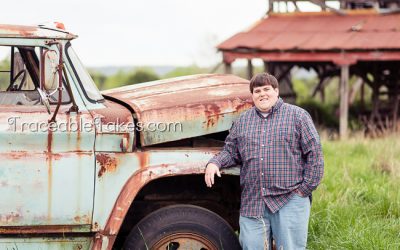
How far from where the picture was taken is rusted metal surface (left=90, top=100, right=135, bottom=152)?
4938mm

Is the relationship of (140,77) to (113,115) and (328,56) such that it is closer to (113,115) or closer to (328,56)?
(328,56)

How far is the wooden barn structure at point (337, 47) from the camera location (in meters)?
17.4

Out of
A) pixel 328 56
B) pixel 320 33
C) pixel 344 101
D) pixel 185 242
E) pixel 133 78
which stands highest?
pixel 185 242

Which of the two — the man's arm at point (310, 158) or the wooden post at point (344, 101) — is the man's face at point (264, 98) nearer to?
the man's arm at point (310, 158)

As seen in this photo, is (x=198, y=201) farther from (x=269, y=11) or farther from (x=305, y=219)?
(x=269, y=11)

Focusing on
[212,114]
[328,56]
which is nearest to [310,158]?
[212,114]

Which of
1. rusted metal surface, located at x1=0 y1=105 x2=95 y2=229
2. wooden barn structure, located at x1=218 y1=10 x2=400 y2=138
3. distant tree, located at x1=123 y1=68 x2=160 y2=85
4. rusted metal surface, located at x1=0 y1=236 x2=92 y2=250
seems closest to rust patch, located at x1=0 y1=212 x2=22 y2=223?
rusted metal surface, located at x1=0 y1=105 x2=95 y2=229

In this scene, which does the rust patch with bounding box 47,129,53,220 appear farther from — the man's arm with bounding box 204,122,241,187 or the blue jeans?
the blue jeans

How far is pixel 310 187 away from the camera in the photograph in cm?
502

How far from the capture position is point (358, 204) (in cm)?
741

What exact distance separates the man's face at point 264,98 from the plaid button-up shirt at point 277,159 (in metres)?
0.05

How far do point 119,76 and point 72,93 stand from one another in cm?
3281

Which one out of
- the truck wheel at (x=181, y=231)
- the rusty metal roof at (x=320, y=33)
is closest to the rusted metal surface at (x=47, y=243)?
the truck wheel at (x=181, y=231)

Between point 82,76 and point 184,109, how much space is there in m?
0.71
